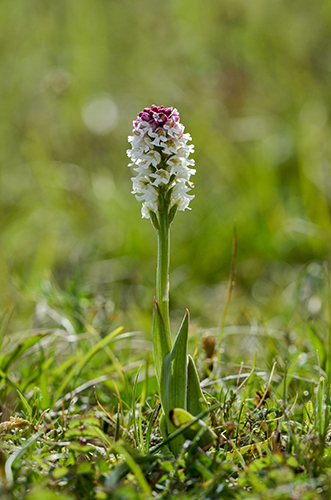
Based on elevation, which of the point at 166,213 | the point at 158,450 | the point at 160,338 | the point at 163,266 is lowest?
the point at 158,450

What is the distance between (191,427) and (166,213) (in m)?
0.67

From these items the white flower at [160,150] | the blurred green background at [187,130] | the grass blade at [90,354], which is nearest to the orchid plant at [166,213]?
the white flower at [160,150]

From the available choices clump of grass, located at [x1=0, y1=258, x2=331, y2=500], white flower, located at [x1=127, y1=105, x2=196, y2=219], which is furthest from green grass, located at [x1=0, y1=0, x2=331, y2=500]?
white flower, located at [x1=127, y1=105, x2=196, y2=219]

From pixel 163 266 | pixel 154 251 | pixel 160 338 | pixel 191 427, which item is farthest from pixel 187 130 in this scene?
pixel 191 427

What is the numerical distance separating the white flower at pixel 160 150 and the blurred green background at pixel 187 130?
45.6 inches

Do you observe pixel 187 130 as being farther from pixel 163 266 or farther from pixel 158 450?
pixel 158 450

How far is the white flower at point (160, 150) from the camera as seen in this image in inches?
56.8

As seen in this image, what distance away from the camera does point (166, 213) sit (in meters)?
1.54

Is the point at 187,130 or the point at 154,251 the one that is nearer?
the point at 154,251

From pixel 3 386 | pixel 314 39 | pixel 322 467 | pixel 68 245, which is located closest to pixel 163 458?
pixel 322 467

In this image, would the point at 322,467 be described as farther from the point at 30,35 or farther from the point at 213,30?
the point at 30,35

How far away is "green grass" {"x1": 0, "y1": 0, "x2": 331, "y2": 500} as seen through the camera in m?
1.32

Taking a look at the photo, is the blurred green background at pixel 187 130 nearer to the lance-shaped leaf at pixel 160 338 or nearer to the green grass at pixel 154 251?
the green grass at pixel 154 251

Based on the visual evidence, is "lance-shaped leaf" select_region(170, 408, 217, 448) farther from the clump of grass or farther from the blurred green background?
the blurred green background
